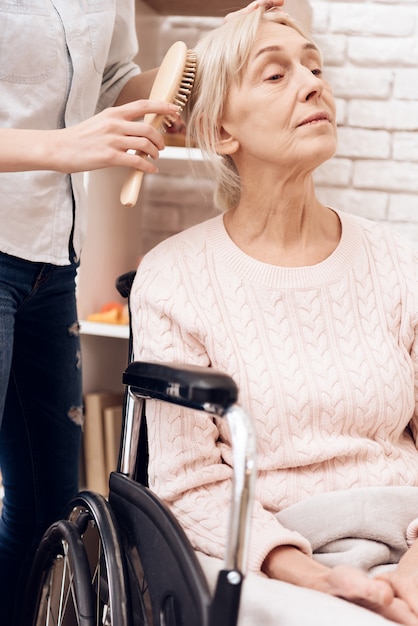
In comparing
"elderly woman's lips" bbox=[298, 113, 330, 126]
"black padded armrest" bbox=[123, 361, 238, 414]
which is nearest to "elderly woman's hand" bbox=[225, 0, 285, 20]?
"elderly woman's lips" bbox=[298, 113, 330, 126]

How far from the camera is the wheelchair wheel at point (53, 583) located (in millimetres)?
1163

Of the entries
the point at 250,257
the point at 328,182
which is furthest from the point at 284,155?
the point at 328,182

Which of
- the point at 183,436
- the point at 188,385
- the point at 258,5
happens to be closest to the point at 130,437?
the point at 183,436

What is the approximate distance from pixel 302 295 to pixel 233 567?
527 millimetres

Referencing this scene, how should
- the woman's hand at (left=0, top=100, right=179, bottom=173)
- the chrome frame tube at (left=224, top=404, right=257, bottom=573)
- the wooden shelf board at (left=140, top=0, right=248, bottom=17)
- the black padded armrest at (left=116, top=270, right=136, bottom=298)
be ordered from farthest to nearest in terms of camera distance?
the wooden shelf board at (left=140, top=0, right=248, bottom=17) < the black padded armrest at (left=116, top=270, right=136, bottom=298) < the woman's hand at (left=0, top=100, right=179, bottom=173) < the chrome frame tube at (left=224, top=404, right=257, bottom=573)

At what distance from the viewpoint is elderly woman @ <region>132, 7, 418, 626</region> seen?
1.14 metres

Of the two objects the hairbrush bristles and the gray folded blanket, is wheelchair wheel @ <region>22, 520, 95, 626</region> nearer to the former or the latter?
the gray folded blanket

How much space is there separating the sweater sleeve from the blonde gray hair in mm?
205

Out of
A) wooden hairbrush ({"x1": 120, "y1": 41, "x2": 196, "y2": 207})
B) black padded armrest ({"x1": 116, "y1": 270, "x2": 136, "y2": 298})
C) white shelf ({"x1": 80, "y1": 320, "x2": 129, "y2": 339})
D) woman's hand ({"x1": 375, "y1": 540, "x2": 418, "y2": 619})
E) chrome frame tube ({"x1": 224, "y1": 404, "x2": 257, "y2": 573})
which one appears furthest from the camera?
white shelf ({"x1": 80, "y1": 320, "x2": 129, "y2": 339})

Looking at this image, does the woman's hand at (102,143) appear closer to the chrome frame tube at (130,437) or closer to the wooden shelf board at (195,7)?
the chrome frame tube at (130,437)

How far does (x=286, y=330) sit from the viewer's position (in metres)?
1.24

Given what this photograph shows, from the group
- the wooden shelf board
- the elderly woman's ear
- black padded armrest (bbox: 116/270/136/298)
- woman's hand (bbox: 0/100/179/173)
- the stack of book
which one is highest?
the wooden shelf board

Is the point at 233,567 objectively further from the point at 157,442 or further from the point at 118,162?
the point at 118,162

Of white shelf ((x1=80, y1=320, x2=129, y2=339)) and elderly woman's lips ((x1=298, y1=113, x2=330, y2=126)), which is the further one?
white shelf ((x1=80, y1=320, x2=129, y2=339))
